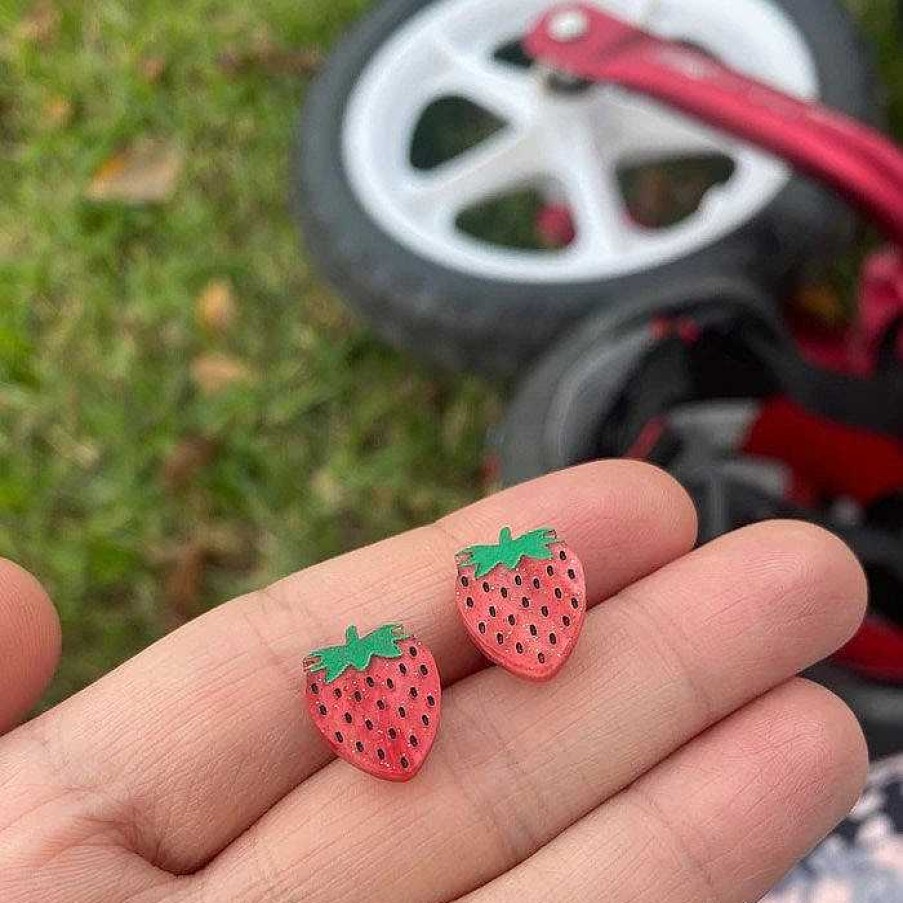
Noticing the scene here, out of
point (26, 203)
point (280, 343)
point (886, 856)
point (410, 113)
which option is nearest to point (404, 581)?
point (886, 856)

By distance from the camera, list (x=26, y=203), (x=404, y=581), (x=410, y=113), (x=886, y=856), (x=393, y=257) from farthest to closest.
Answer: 1. (x=26, y=203)
2. (x=410, y=113)
3. (x=393, y=257)
4. (x=886, y=856)
5. (x=404, y=581)

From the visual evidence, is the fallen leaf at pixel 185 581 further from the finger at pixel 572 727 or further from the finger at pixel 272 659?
the finger at pixel 572 727

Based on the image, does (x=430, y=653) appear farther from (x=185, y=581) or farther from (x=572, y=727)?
(x=185, y=581)

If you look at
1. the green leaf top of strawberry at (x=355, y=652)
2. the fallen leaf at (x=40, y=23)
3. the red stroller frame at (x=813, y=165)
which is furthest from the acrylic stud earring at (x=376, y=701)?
the fallen leaf at (x=40, y=23)

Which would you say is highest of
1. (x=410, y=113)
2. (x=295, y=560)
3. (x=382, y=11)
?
(x=382, y=11)

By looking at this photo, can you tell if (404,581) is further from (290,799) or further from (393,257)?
(393,257)

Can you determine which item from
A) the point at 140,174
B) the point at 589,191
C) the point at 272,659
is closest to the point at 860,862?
the point at 272,659
